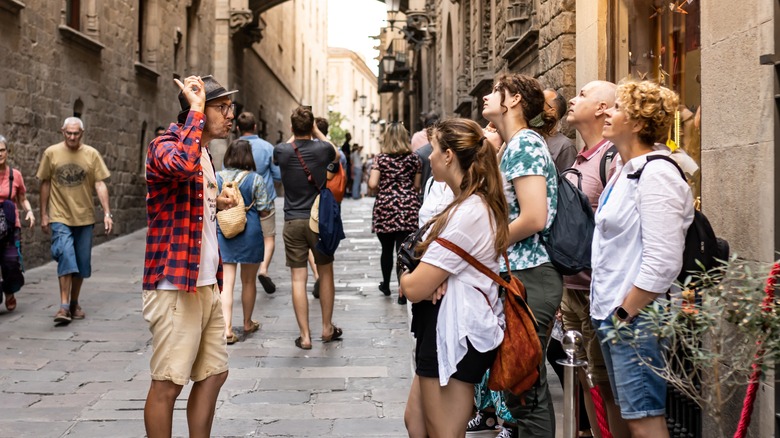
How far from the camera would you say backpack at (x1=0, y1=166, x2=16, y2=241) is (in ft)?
29.7

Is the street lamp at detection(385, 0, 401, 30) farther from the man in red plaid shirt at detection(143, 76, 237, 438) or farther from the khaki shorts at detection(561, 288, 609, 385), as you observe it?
the man in red plaid shirt at detection(143, 76, 237, 438)

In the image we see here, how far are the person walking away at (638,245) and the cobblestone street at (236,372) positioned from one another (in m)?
2.03

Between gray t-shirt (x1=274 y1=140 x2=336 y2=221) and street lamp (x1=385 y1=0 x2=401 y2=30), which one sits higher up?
street lamp (x1=385 y1=0 x2=401 y2=30)

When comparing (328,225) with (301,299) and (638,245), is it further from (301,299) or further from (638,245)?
(638,245)

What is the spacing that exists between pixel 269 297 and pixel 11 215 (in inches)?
113

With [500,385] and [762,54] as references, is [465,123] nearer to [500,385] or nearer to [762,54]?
[500,385]

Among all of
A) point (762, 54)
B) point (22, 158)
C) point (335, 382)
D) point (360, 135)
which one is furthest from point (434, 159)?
point (360, 135)

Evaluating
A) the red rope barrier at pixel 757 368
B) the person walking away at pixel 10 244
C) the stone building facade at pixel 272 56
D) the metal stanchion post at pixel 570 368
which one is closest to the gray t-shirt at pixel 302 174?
the person walking away at pixel 10 244

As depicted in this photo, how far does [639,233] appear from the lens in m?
3.60

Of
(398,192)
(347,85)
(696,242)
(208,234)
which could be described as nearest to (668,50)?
(696,242)

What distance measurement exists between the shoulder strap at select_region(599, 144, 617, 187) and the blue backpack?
325cm

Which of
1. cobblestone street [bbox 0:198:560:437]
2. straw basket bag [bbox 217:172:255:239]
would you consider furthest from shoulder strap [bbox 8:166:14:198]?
straw basket bag [bbox 217:172:255:239]

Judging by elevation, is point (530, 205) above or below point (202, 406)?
above

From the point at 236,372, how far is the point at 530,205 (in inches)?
143
